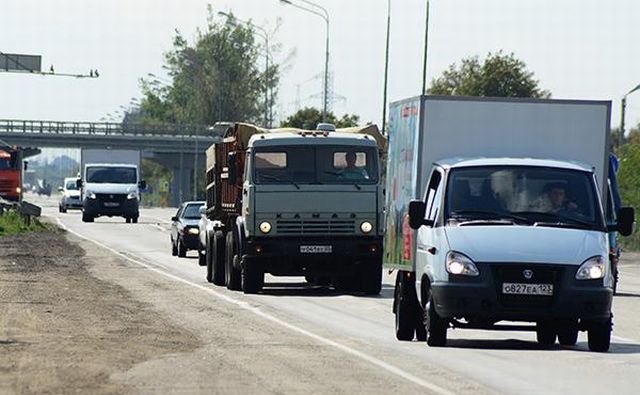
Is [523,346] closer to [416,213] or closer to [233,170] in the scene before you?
[416,213]

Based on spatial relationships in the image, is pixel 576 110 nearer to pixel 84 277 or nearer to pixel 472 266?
pixel 472 266

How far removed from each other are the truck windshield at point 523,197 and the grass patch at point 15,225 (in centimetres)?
4323

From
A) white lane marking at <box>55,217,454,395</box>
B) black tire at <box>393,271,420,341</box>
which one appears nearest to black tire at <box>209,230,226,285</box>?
white lane marking at <box>55,217,454,395</box>

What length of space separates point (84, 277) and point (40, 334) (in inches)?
622

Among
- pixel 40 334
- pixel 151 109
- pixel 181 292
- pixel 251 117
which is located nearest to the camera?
pixel 40 334

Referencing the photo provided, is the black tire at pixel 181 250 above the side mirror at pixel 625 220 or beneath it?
beneath

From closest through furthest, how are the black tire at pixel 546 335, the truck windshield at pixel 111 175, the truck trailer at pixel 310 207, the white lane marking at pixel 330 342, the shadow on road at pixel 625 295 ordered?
the white lane marking at pixel 330 342 → the black tire at pixel 546 335 → the truck trailer at pixel 310 207 → the shadow on road at pixel 625 295 → the truck windshield at pixel 111 175

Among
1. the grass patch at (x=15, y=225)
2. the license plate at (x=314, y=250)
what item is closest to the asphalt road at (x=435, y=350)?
the license plate at (x=314, y=250)

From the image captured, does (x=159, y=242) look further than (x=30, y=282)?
Yes

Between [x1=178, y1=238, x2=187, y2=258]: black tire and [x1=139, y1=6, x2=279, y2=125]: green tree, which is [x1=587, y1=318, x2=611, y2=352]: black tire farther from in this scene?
[x1=139, y1=6, x2=279, y2=125]: green tree

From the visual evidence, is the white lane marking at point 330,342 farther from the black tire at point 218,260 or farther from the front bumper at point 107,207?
the front bumper at point 107,207

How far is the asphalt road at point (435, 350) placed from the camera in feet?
50.0

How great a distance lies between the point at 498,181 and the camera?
19125 mm

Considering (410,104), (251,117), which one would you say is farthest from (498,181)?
(251,117)
